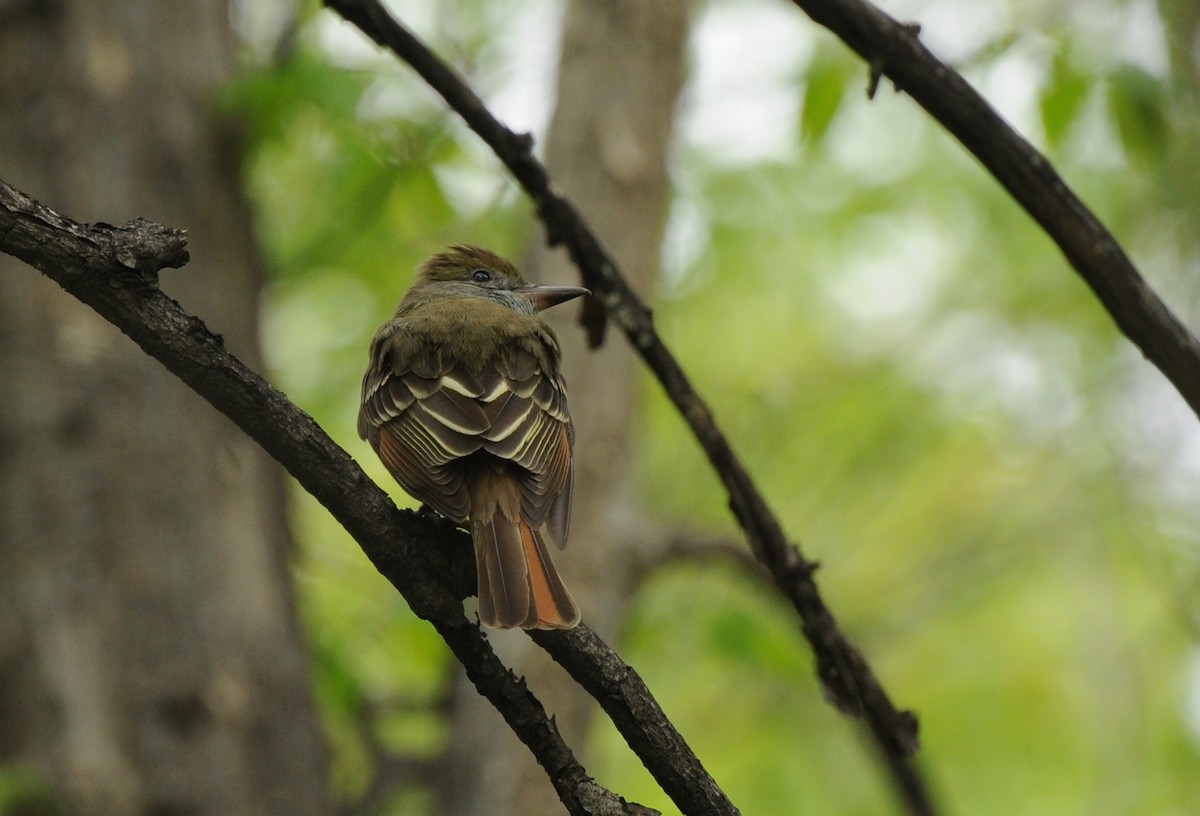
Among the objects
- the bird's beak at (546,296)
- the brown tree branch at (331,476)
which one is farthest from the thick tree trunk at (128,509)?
the brown tree branch at (331,476)

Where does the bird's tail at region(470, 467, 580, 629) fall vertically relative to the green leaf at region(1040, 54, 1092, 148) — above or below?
below

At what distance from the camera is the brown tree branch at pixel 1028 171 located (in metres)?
2.64

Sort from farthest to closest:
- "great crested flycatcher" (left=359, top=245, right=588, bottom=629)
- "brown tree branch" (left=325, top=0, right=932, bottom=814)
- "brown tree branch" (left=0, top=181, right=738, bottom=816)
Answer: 1. "brown tree branch" (left=325, top=0, right=932, bottom=814)
2. "great crested flycatcher" (left=359, top=245, right=588, bottom=629)
3. "brown tree branch" (left=0, top=181, right=738, bottom=816)

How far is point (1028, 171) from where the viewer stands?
2.68 meters

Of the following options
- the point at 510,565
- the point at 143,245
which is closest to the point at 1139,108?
the point at 510,565

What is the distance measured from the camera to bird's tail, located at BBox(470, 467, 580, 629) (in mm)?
2754

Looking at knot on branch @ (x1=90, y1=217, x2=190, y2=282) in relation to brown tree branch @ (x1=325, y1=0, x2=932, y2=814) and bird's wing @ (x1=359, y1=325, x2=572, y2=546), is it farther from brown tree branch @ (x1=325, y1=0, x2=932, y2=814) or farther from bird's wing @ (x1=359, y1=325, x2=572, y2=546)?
bird's wing @ (x1=359, y1=325, x2=572, y2=546)

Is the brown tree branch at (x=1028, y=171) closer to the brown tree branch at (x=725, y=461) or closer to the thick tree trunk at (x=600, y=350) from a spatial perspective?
the brown tree branch at (x=725, y=461)

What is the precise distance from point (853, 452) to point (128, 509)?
5.63 meters

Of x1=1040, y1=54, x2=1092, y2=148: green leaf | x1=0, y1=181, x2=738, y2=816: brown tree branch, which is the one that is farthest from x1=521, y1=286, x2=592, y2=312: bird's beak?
x1=0, y1=181, x2=738, y2=816: brown tree branch

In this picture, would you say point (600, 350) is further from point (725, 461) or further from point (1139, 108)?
point (1139, 108)

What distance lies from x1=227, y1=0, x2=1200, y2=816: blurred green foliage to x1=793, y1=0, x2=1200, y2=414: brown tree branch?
3027mm

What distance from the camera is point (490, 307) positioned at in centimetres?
459

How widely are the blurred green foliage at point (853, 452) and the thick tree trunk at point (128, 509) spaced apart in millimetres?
600
